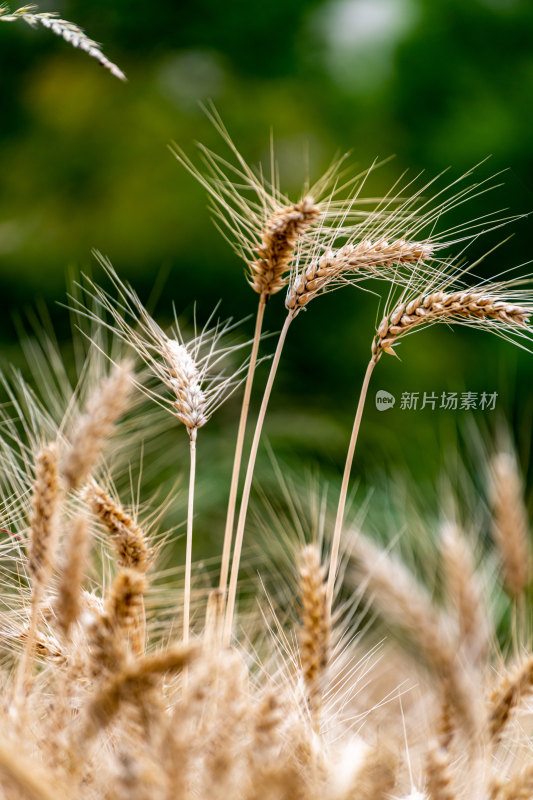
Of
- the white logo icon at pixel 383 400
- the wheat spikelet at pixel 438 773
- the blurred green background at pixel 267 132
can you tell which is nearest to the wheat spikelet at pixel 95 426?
the wheat spikelet at pixel 438 773

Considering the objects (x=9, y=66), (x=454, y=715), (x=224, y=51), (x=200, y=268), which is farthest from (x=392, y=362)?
(x=454, y=715)

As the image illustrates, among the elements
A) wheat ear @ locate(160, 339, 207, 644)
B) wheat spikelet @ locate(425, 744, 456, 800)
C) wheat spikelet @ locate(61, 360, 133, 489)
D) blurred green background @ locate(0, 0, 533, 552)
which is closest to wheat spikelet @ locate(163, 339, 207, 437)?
wheat ear @ locate(160, 339, 207, 644)

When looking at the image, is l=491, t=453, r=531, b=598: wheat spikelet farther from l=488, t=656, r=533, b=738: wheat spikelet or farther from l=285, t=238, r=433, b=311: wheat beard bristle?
l=285, t=238, r=433, b=311: wheat beard bristle

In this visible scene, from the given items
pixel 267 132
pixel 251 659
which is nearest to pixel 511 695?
pixel 251 659

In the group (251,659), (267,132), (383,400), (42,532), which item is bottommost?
(251,659)

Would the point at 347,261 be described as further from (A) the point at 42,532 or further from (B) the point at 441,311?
(A) the point at 42,532
